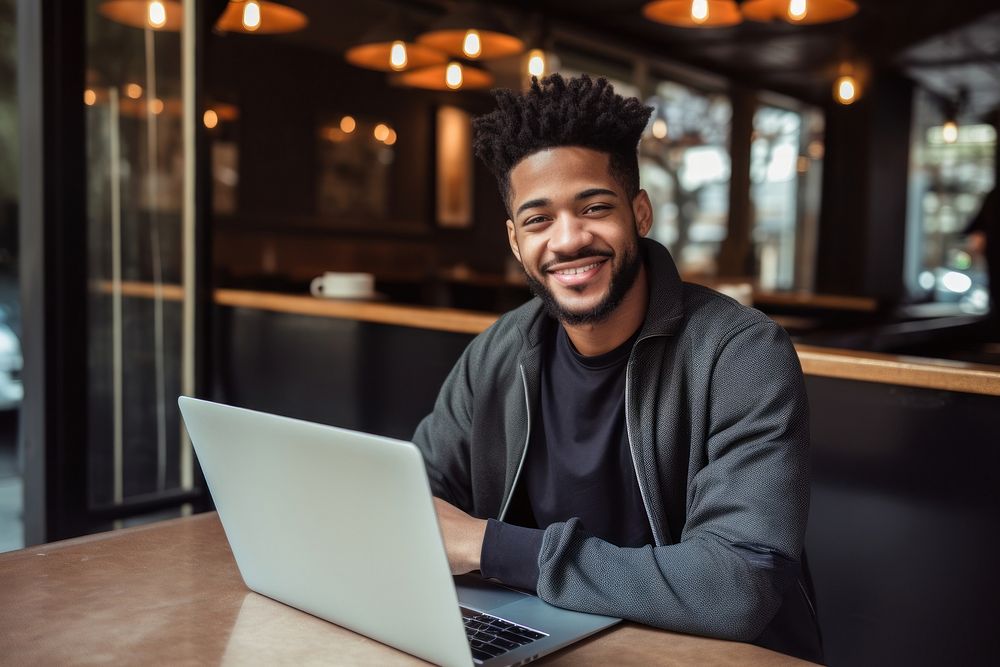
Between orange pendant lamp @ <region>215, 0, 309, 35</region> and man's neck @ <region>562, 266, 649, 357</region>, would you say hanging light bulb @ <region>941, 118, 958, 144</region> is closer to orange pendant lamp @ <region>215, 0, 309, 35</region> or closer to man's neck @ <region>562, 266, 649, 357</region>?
orange pendant lamp @ <region>215, 0, 309, 35</region>

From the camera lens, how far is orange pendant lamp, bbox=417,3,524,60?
13.3 ft

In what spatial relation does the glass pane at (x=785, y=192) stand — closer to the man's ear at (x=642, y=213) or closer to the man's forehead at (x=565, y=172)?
the man's ear at (x=642, y=213)

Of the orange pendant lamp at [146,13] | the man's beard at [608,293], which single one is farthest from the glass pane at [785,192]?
the man's beard at [608,293]

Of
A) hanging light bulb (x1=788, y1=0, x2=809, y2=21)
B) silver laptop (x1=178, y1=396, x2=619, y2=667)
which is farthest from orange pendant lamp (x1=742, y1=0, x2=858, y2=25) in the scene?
silver laptop (x1=178, y1=396, x2=619, y2=667)

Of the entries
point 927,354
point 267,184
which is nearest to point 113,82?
point 267,184

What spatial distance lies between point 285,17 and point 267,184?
2617 millimetres

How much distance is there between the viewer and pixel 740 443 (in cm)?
126

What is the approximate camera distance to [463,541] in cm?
122

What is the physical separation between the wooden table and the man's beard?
48cm

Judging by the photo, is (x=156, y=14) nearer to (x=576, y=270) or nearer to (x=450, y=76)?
(x=450, y=76)

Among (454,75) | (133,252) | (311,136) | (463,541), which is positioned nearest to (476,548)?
(463,541)

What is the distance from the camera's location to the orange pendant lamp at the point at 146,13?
318 centimetres

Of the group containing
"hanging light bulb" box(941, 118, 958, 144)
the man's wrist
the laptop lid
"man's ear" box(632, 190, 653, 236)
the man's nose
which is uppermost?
"hanging light bulb" box(941, 118, 958, 144)

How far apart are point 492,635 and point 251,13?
3.32 metres
